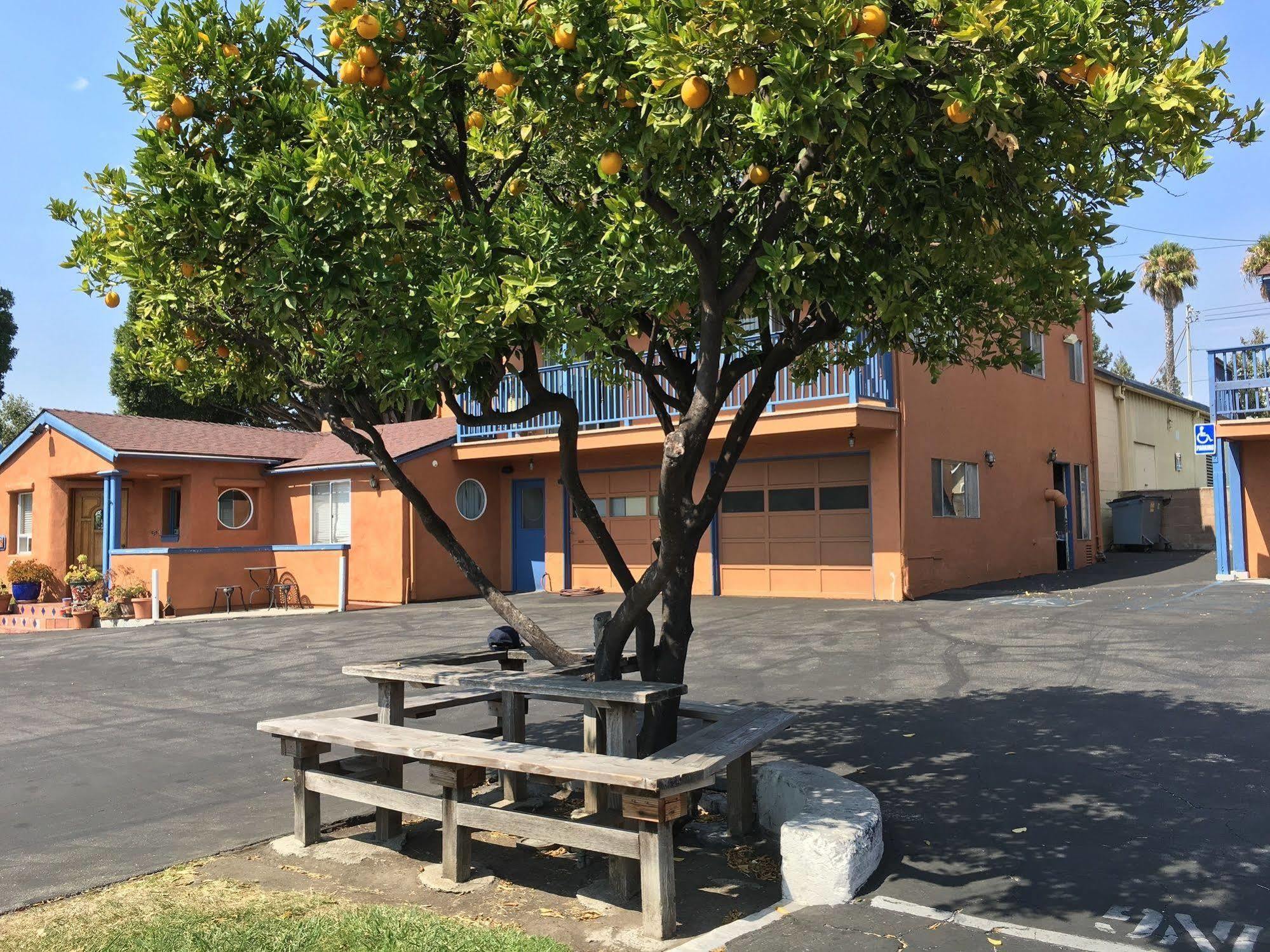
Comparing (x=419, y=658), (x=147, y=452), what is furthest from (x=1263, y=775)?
(x=147, y=452)

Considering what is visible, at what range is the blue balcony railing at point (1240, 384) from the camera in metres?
18.0

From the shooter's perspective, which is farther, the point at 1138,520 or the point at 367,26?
the point at 1138,520

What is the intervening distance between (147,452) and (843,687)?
17.5 meters

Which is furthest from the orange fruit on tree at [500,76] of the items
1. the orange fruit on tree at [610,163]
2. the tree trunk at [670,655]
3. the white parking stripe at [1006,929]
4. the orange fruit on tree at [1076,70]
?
the white parking stripe at [1006,929]

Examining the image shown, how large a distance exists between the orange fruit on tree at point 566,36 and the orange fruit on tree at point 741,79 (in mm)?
992

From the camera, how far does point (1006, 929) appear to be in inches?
165

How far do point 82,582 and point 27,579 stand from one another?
2.19 m

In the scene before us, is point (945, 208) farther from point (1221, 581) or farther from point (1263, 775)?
point (1221, 581)

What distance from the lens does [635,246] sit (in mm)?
5516

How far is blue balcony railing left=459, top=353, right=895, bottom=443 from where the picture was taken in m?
16.4

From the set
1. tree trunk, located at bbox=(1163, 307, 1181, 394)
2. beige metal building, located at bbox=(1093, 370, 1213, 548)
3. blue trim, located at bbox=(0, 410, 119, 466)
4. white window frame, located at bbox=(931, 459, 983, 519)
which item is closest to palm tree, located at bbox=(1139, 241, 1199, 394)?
tree trunk, located at bbox=(1163, 307, 1181, 394)

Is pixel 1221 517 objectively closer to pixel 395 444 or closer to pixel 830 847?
pixel 395 444

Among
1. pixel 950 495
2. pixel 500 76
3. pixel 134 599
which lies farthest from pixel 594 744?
pixel 134 599

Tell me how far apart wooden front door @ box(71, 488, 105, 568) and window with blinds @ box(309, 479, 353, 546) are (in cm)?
525
